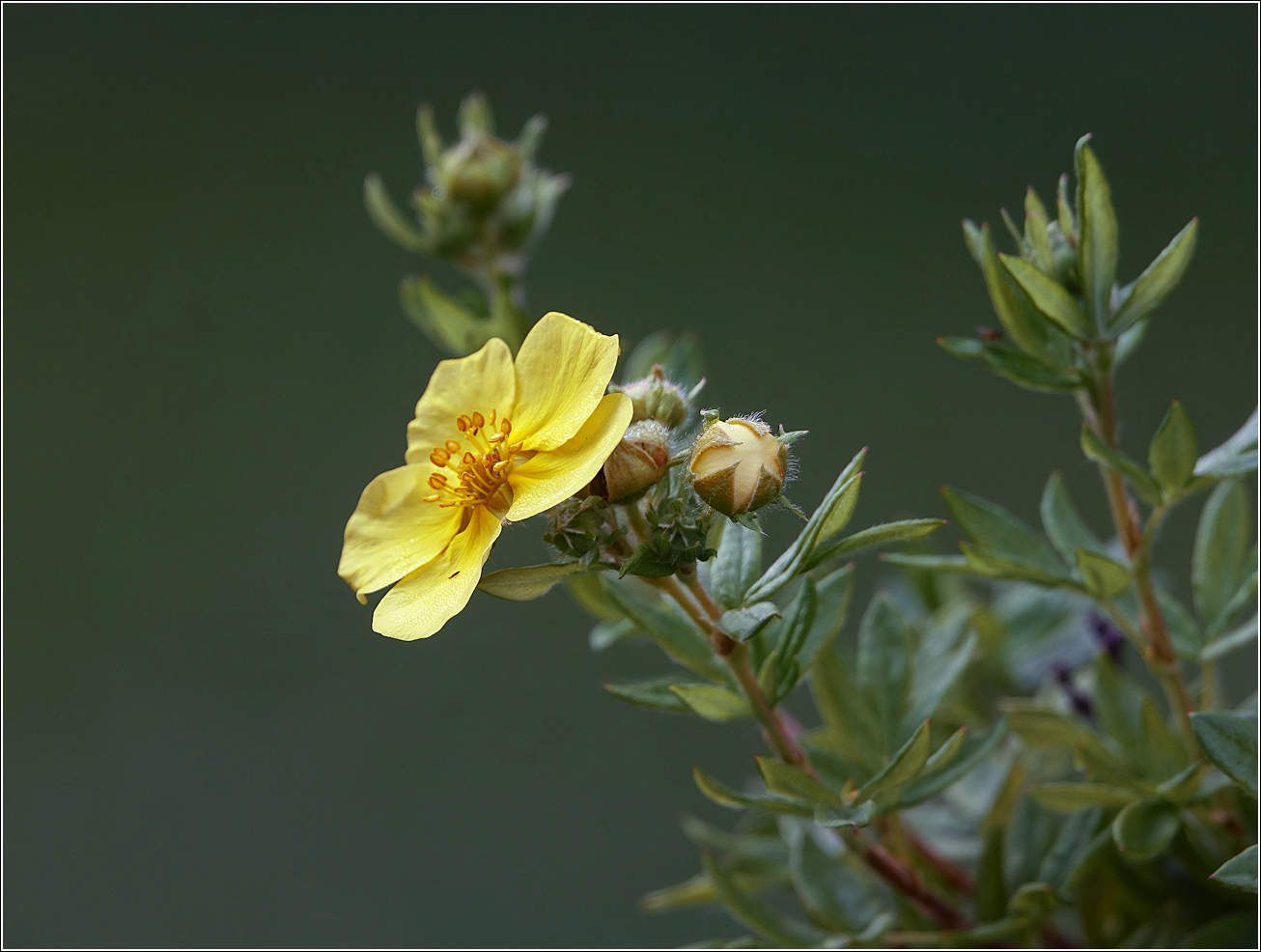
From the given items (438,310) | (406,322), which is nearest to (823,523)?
(438,310)

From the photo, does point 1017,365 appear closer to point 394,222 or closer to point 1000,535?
point 1000,535

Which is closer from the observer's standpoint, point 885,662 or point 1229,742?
point 1229,742

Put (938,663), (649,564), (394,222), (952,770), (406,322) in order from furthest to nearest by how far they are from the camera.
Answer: (406,322) → (394,222) → (938,663) → (952,770) → (649,564)

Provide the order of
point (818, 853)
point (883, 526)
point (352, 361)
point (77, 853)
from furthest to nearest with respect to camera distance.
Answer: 1. point (352, 361)
2. point (77, 853)
3. point (818, 853)
4. point (883, 526)

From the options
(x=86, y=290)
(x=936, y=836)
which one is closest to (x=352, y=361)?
(x=86, y=290)

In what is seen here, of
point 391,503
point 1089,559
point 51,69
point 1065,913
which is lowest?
point 1065,913

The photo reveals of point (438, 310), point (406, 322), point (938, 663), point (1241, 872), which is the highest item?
point (406, 322)

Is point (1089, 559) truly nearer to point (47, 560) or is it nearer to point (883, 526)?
point (883, 526)
